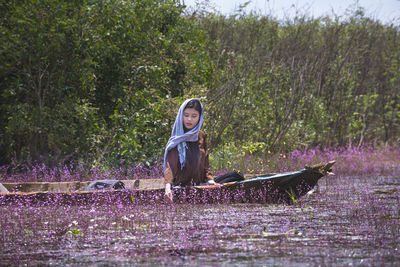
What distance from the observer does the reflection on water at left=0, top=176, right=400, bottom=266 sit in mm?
4113

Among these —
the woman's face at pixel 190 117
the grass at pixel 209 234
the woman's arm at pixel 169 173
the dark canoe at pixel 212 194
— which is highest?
the woman's face at pixel 190 117

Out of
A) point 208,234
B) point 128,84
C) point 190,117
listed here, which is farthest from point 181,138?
point 128,84

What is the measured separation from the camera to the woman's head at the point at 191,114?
328 inches

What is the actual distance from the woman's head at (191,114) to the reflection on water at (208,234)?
133 centimetres

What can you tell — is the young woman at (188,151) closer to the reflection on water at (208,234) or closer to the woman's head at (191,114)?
the woman's head at (191,114)

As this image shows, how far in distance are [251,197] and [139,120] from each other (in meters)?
4.97

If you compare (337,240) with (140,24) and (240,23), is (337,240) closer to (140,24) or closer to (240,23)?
(140,24)

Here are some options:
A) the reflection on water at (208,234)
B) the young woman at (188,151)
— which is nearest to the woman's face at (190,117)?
the young woman at (188,151)

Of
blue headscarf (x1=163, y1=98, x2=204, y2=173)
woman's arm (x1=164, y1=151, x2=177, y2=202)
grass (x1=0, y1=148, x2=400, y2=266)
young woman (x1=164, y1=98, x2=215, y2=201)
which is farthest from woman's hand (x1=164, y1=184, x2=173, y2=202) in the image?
blue headscarf (x1=163, y1=98, x2=204, y2=173)

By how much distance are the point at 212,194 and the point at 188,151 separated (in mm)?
841

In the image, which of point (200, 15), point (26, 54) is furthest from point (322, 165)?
point (200, 15)

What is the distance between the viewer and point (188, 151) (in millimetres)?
8273

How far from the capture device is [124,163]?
12461 millimetres

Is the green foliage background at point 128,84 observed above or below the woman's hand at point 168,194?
above
